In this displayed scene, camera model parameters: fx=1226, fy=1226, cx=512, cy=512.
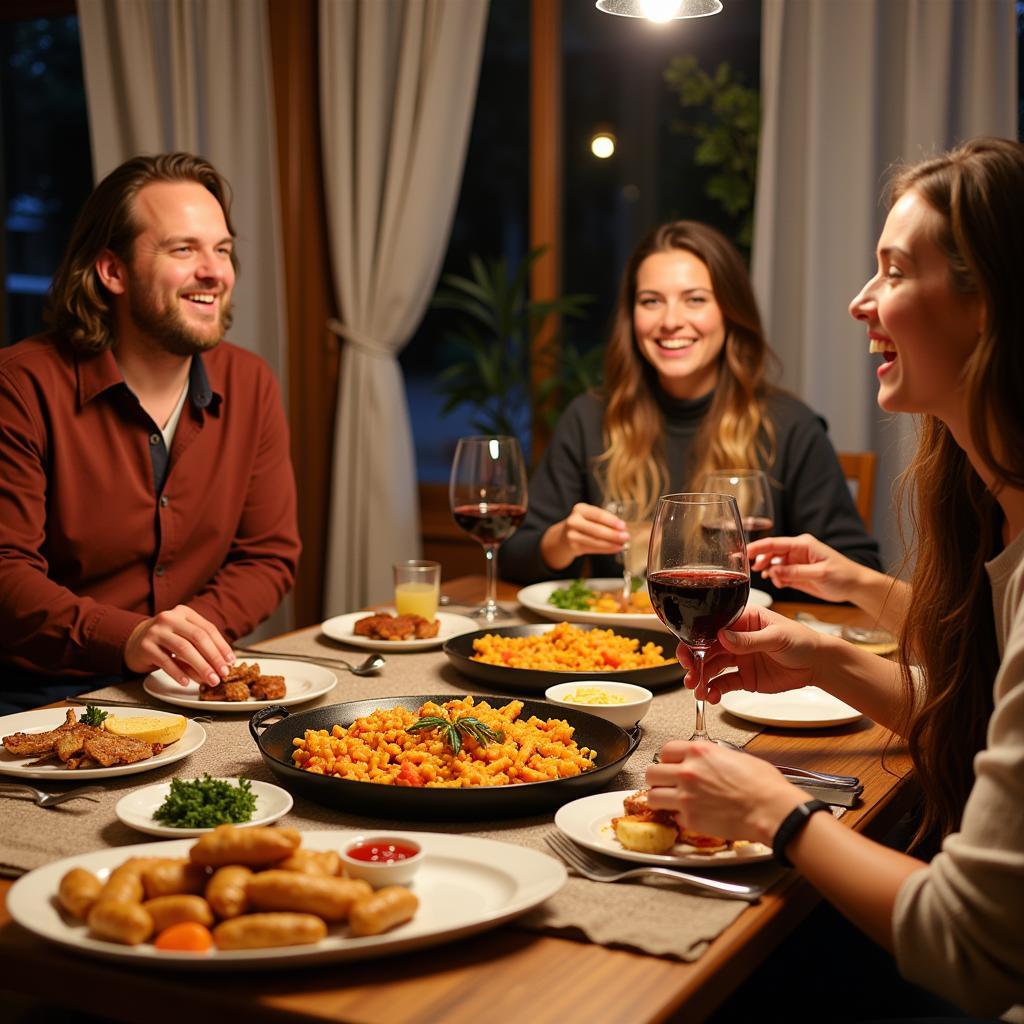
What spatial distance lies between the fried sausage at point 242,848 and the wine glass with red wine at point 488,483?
1297 mm

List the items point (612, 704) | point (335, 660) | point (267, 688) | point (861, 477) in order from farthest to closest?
point (861, 477), point (335, 660), point (267, 688), point (612, 704)

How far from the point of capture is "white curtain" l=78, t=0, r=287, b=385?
4.65m

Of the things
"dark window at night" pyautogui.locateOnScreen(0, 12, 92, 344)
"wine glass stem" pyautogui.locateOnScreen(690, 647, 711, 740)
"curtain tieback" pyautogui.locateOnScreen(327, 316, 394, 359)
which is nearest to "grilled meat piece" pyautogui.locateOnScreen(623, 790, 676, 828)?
"wine glass stem" pyautogui.locateOnScreen(690, 647, 711, 740)

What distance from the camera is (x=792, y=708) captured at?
178 cm

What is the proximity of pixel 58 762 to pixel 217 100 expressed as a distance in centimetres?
379

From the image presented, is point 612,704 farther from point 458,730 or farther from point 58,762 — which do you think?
point 58,762

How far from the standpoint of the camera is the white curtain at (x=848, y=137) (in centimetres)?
359

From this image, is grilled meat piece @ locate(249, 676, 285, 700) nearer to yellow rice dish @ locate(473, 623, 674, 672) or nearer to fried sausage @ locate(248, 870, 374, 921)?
yellow rice dish @ locate(473, 623, 674, 672)

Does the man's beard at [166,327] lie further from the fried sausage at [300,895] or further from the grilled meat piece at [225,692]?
the fried sausage at [300,895]

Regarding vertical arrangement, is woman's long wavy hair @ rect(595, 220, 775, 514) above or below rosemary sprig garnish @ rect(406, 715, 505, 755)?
above

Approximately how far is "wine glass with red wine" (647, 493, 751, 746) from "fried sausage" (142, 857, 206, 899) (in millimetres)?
632

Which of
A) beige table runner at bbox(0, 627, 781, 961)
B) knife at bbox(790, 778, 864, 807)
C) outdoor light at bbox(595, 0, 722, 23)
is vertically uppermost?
outdoor light at bbox(595, 0, 722, 23)

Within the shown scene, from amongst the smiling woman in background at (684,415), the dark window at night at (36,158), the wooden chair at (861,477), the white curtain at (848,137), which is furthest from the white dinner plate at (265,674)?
the dark window at night at (36,158)

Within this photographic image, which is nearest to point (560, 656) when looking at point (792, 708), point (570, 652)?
point (570, 652)
